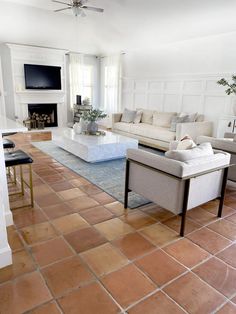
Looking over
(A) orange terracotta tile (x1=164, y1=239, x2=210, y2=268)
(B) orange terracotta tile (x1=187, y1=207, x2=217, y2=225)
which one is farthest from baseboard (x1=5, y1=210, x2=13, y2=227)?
(B) orange terracotta tile (x1=187, y1=207, x2=217, y2=225)

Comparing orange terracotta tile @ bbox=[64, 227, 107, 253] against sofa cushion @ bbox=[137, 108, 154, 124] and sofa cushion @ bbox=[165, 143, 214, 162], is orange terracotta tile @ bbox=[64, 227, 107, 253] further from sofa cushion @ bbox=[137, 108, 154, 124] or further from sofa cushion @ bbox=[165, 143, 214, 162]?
sofa cushion @ bbox=[137, 108, 154, 124]

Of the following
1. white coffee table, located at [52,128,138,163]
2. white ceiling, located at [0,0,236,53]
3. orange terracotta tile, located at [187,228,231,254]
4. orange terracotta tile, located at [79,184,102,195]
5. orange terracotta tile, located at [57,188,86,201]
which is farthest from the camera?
white ceiling, located at [0,0,236,53]

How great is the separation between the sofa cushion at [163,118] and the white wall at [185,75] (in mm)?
507

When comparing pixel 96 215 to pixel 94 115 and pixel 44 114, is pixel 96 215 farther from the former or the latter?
pixel 44 114

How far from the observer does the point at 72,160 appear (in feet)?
15.5

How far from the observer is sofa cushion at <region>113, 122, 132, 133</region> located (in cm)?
656

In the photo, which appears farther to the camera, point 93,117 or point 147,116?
point 147,116


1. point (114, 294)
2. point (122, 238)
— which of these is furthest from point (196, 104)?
point (114, 294)

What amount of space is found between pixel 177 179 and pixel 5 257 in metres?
1.60

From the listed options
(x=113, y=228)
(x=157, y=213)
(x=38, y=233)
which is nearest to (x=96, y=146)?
(x=157, y=213)

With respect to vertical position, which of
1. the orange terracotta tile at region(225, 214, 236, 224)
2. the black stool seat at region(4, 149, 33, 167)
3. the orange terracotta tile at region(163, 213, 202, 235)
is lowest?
the orange terracotta tile at region(163, 213, 202, 235)

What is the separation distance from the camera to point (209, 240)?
2385 mm

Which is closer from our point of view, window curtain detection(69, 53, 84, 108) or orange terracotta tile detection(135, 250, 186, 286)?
orange terracotta tile detection(135, 250, 186, 286)

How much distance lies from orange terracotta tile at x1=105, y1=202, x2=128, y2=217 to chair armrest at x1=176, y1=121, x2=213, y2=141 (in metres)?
2.62
